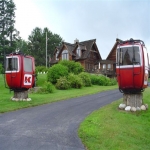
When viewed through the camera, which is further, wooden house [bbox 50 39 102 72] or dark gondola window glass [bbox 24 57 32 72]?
wooden house [bbox 50 39 102 72]

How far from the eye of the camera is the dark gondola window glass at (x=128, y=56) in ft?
32.1

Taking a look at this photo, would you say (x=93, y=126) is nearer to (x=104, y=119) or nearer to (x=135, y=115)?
(x=104, y=119)

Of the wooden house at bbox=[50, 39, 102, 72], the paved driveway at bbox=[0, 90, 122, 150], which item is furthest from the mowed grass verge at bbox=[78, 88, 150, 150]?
the wooden house at bbox=[50, 39, 102, 72]

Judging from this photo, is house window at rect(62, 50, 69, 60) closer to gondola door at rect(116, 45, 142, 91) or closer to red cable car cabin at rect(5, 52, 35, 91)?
red cable car cabin at rect(5, 52, 35, 91)

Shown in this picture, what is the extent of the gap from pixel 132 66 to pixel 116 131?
12.7 feet

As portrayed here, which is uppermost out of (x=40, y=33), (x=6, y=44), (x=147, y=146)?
(x=40, y=33)

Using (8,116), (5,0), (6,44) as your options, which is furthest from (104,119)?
(5,0)

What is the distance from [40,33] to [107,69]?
125ft

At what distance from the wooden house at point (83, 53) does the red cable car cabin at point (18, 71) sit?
29573 mm

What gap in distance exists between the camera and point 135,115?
30.9 feet

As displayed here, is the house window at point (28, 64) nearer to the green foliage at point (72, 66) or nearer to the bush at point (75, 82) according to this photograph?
the bush at point (75, 82)

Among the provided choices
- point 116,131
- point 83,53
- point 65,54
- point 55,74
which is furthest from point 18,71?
point 65,54

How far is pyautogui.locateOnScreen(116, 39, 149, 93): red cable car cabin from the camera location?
9711 mm

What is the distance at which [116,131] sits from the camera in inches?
274
